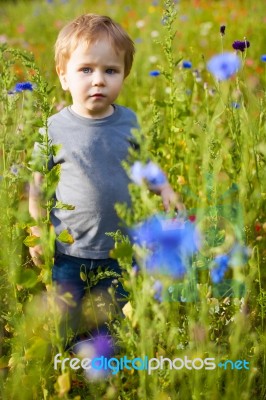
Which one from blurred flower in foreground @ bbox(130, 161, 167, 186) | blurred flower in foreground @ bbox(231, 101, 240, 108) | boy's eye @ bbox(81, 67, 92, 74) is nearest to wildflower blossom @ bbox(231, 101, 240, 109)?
blurred flower in foreground @ bbox(231, 101, 240, 108)

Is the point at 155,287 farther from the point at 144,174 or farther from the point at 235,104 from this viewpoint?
the point at 235,104

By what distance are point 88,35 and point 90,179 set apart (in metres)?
0.35

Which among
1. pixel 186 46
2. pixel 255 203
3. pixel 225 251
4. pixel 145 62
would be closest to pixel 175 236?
pixel 225 251

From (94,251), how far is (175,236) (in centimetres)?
44

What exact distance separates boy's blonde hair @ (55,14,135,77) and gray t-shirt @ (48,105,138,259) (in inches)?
6.4

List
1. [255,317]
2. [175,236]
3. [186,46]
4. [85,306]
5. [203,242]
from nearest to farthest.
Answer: [175,236]
[203,242]
[255,317]
[85,306]
[186,46]

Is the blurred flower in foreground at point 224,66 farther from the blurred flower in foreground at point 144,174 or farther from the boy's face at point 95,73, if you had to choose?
the blurred flower in foreground at point 144,174

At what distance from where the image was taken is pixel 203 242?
125 cm

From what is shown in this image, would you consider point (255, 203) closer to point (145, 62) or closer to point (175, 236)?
point (175, 236)

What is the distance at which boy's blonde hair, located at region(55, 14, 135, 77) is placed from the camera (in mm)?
1461

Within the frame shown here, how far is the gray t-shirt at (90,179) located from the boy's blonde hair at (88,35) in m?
0.16

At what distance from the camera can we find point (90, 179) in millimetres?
1503

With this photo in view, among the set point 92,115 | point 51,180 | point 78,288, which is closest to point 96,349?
point 78,288

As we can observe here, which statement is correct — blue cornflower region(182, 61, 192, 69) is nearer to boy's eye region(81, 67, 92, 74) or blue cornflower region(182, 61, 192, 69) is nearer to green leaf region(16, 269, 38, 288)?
boy's eye region(81, 67, 92, 74)
